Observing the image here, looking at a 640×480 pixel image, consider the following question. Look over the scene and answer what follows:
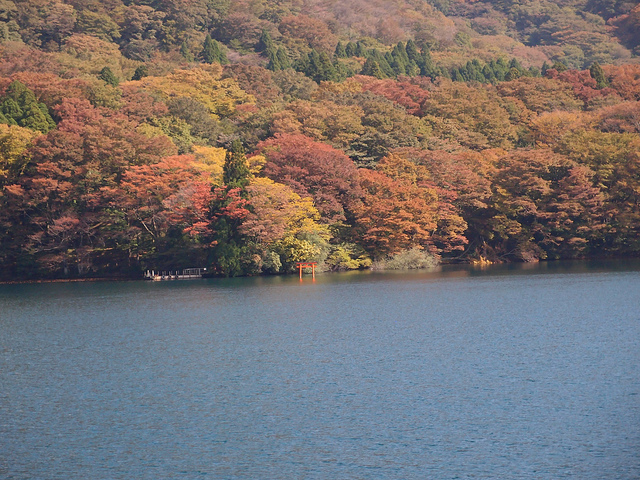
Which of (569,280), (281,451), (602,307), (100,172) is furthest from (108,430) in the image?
(100,172)

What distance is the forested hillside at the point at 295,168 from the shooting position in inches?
2094

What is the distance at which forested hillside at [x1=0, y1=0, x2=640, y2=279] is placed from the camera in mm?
53188

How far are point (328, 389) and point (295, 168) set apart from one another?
1489 inches

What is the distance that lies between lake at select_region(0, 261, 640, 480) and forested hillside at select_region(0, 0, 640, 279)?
59.4 ft

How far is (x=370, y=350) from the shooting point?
2395 centimetres

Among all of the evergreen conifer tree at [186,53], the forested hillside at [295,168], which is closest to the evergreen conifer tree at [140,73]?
the forested hillside at [295,168]

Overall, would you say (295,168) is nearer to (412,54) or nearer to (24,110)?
(24,110)

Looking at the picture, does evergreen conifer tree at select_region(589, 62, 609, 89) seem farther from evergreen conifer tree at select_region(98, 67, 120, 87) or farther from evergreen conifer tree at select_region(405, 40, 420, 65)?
evergreen conifer tree at select_region(98, 67, 120, 87)

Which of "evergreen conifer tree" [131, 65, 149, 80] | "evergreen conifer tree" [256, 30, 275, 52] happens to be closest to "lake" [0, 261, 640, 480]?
"evergreen conifer tree" [131, 65, 149, 80]

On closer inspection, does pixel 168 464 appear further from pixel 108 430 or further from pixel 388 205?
pixel 388 205

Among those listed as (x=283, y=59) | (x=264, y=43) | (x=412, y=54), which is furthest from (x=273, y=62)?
(x=412, y=54)

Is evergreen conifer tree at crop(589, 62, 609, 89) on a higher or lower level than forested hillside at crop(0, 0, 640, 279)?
higher

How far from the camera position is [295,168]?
55750 mm

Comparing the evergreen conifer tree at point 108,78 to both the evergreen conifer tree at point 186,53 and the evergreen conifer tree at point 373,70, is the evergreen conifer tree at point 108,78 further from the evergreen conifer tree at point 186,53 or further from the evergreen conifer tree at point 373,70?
the evergreen conifer tree at point 373,70
